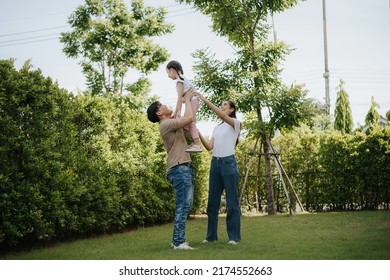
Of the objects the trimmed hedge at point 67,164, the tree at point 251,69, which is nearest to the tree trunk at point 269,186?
the tree at point 251,69

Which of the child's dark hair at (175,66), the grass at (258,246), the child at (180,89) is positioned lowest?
the grass at (258,246)

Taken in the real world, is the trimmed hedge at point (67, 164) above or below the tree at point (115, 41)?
below

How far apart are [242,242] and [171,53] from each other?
28.0 ft

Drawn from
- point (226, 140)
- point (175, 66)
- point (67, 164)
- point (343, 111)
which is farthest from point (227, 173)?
point (343, 111)

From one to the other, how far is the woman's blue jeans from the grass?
10.4 inches

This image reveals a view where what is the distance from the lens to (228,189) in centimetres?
547

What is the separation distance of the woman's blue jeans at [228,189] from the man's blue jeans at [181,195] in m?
0.59

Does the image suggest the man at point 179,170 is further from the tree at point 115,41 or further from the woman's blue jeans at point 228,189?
the tree at point 115,41

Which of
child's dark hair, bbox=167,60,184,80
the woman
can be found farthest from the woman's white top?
child's dark hair, bbox=167,60,184,80

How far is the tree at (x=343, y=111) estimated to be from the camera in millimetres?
18906

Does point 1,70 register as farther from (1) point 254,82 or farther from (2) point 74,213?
(1) point 254,82

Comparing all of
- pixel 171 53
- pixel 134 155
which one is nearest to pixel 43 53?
pixel 134 155

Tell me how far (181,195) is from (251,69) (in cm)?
630

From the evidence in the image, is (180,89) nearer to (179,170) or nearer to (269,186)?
(179,170)
